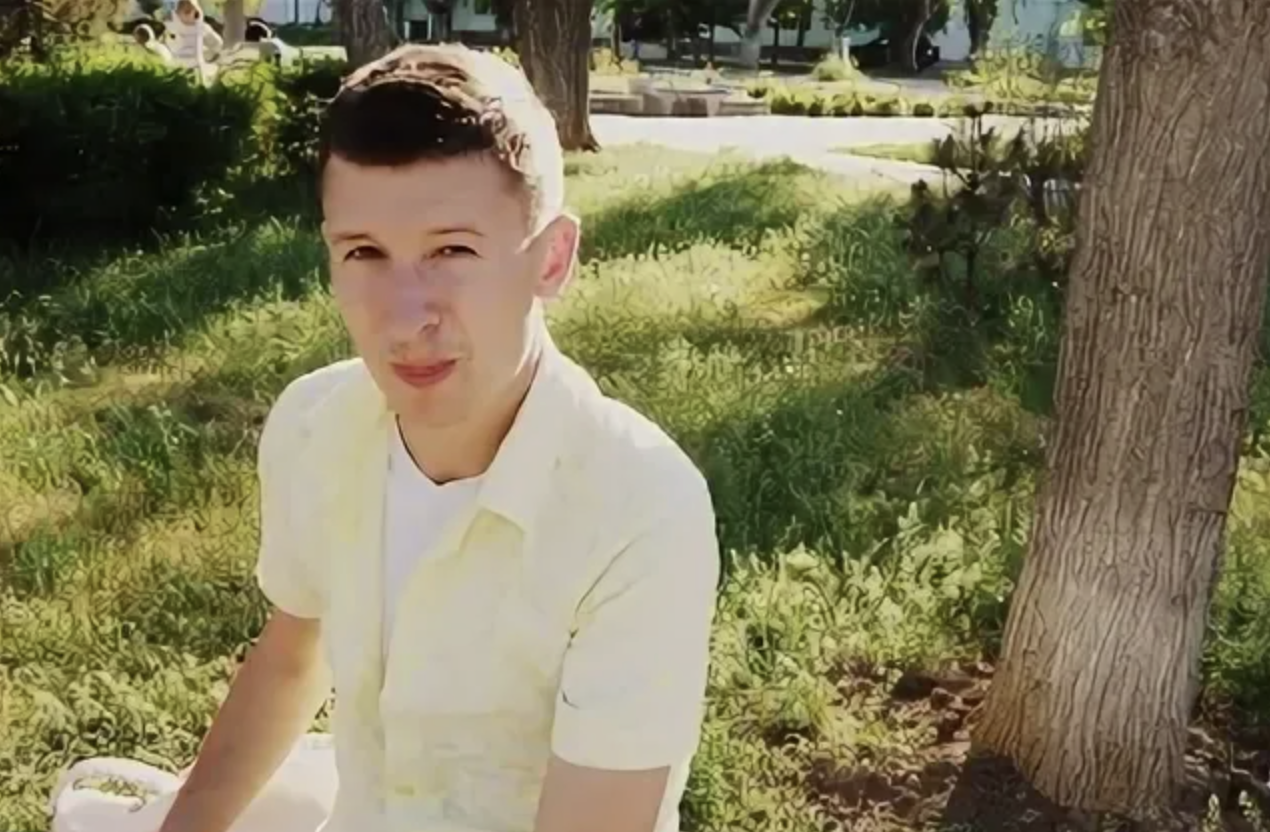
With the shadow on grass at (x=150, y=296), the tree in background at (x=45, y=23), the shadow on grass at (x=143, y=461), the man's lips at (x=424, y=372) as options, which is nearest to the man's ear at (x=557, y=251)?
the man's lips at (x=424, y=372)

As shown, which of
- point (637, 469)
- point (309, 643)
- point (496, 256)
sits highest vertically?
point (496, 256)

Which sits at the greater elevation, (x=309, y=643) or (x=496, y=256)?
(x=496, y=256)

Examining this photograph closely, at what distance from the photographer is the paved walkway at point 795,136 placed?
42.4 ft

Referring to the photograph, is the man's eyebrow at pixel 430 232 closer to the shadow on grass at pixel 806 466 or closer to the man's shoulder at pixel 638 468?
the man's shoulder at pixel 638 468

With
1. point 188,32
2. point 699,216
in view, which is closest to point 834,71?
point 188,32

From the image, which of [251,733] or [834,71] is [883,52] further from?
[251,733]

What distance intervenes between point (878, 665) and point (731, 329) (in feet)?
9.86

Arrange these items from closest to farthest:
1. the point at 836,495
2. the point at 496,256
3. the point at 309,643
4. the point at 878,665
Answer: the point at 496,256, the point at 309,643, the point at 878,665, the point at 836,495

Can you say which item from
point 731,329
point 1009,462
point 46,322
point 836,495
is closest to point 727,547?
point 836,495

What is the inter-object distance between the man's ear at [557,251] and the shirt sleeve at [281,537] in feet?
1.14

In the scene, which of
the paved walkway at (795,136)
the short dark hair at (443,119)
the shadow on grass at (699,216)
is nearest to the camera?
the short dark hair at (443,119)

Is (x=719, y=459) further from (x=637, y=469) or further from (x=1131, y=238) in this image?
(x=637, y=469)

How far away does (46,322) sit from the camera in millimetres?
6777

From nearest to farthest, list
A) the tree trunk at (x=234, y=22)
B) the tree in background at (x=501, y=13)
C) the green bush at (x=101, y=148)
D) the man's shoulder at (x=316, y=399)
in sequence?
the man's shoulder at (x=316, y=399)
the green bush at (x=101, y=148)
the tree in background at (x=501, y=13)
the tree trunk at (x=234, y=22)
